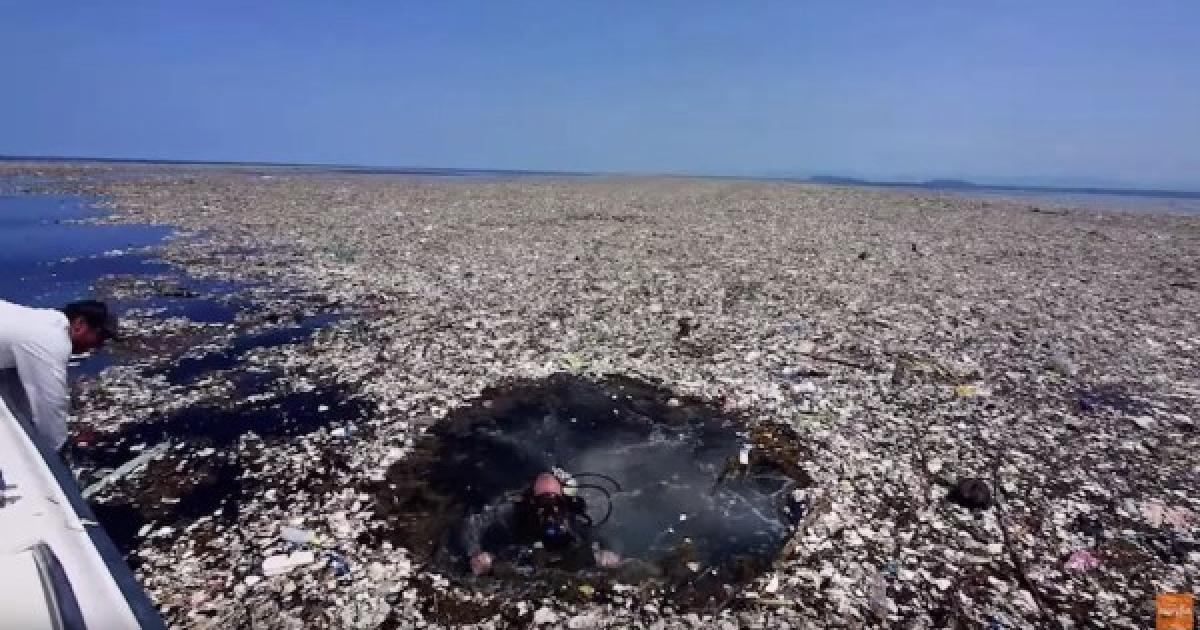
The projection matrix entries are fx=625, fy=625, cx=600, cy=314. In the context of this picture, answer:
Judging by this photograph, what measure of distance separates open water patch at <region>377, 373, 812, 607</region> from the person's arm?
312 centimetres

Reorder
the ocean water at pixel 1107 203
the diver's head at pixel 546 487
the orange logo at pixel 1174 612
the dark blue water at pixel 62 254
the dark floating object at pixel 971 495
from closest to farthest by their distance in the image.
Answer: the orange logo at pixel 1174 612
the diver's head at pixel 546 487
the dark floating object at pixel 971 495
the dark blue water at pixel 62 254
the ocean water at pixel 1107 203

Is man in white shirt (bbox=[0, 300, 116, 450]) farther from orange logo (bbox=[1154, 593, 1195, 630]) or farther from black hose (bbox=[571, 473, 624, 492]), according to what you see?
orange logo (bbox=[1154, 593, 1195, 630])

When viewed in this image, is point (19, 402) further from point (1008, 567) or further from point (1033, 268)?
point (1033, 268)

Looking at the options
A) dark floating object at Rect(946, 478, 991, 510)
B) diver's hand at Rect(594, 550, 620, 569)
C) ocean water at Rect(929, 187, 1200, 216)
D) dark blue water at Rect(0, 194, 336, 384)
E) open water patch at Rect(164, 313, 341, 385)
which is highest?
ocean water at Rect(929, 187, 1200, 216)

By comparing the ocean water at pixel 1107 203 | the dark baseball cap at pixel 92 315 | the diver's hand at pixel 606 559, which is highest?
the ocean water at pixel 1107 203

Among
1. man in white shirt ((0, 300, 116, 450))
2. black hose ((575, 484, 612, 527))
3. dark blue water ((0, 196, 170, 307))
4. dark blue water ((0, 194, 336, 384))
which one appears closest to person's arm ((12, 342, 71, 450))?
man in white shirt ((0, 300, 116, 450))

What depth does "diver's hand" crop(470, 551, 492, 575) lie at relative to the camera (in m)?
5.71

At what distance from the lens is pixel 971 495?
701 cm

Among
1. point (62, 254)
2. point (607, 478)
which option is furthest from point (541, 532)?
point (62, 254)

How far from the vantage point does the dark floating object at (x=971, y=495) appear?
22.9ft

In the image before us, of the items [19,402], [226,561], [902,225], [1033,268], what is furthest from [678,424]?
[902,225]

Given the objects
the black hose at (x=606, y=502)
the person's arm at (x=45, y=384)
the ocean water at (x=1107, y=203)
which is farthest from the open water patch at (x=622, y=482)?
the ocean water at (x=1107, y=203)

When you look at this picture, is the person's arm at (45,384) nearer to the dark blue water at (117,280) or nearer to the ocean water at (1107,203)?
the dark blue water at (117,280)

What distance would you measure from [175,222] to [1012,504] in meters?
34.5
